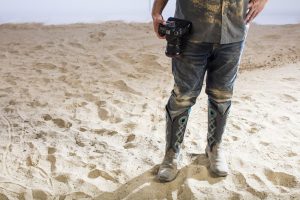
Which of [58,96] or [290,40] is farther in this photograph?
[290,40]

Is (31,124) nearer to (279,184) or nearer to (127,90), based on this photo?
(127,90)

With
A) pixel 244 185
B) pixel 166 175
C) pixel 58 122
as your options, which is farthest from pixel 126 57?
pixel 244 185

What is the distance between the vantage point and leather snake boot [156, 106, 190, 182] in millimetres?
2052

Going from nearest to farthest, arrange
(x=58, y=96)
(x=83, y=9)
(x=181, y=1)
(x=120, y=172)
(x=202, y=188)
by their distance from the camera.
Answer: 1. (x=181, y=1)
2. (x=202, y=188)
3. (x=120, y=172)
4. (x=58, y=96)
5. (x=83, y=9)

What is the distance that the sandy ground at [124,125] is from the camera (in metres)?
2.10

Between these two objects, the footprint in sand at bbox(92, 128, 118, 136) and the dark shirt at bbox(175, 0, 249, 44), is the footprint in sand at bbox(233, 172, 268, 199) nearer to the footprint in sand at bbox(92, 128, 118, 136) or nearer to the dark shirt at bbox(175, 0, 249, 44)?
the dark shirt at bbox(175, 0, 249, 44)

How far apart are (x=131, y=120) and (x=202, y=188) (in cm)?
98

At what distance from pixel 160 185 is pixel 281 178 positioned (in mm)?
688

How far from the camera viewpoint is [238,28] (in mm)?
1811

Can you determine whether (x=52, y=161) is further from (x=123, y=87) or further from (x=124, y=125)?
(x=123, y=87)

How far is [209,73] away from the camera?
78.0 inches

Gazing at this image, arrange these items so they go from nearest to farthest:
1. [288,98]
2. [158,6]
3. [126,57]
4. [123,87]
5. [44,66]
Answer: [158,6]
[288,98]
[123,87]
[44,66]
[126,57]

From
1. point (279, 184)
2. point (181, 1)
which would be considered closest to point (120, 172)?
point (279, 184)

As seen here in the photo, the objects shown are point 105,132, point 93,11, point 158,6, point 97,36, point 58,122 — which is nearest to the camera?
point 158,6
